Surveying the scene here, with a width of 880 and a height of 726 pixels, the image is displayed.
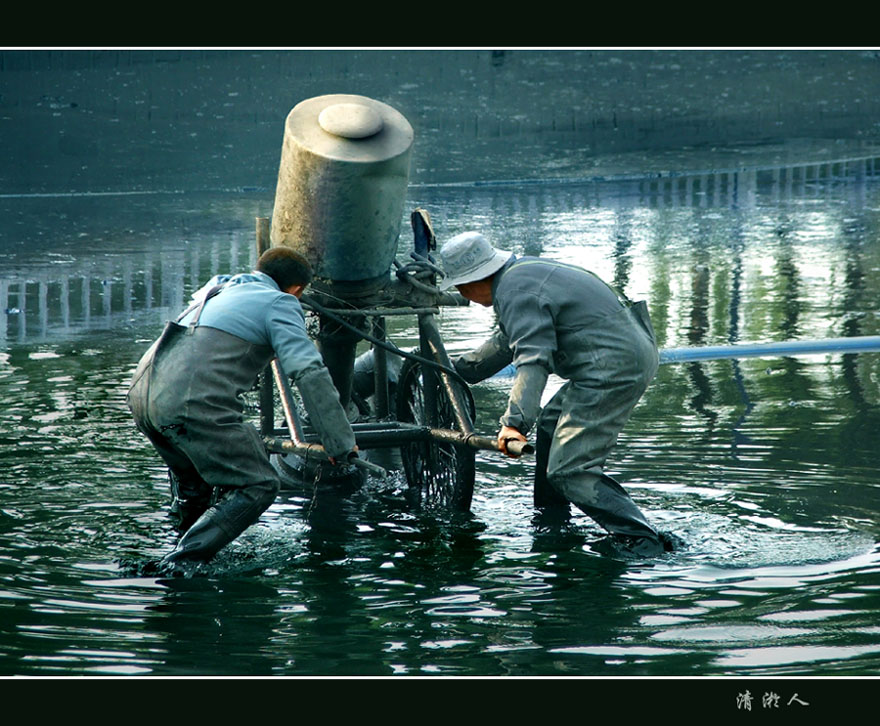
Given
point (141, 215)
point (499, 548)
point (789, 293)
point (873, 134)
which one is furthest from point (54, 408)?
point (873, 134)

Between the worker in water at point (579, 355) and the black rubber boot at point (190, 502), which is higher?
the worker in water at point (579, 355)

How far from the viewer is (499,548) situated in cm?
655

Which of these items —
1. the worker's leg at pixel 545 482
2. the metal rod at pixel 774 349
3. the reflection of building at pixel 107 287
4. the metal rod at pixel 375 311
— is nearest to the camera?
the worker's leg at pixel 545 482

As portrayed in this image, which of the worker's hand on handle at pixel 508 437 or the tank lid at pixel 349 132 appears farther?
the tank lid at pixel 349 132

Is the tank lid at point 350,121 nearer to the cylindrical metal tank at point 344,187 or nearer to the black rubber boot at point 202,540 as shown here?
the cylindrical metal tank at point 344,187

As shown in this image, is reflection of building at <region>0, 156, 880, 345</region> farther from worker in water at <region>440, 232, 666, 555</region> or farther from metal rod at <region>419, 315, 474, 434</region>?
worker in water at <region>440, 232, 666, 555</region>

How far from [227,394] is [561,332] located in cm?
148

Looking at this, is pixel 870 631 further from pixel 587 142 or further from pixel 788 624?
pixel 587 142

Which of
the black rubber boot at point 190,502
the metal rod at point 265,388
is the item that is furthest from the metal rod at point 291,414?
the black rubber boot at point 190,502

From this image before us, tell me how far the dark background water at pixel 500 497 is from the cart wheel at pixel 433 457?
15 cm

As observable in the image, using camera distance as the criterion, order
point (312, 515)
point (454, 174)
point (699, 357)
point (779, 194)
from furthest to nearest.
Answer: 1. point (454, 174)
2. point (779, 194)
3. point (699, 357)
4. point (312, 515)

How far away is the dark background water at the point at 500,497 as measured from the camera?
17.1ft

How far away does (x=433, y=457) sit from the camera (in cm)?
752

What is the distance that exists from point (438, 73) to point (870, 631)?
28501 millimetres
